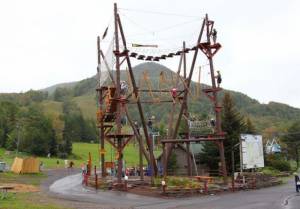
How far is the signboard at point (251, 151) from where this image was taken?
4022cm

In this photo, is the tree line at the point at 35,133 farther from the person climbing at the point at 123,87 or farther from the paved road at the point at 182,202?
the paved road at the point at 182,202

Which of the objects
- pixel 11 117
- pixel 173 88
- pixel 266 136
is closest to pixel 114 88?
pixel 173 88

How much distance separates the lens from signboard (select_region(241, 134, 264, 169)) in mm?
40219

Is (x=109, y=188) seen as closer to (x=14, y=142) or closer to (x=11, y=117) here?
(x=14, y=142)

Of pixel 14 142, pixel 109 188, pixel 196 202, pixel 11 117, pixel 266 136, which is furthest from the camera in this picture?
pixel 11 117

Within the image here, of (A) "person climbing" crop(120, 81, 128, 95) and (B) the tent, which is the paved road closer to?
(A) "person climbing" crop(120, 81, 128, 95)

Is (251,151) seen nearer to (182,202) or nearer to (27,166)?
(182,202)

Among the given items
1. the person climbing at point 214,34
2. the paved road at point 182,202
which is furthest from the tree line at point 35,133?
the paved road at point 182,202

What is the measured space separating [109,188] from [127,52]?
10140 mm

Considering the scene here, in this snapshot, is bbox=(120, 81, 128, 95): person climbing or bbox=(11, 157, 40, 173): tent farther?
bbox=(11, 157, 40, 173): tent

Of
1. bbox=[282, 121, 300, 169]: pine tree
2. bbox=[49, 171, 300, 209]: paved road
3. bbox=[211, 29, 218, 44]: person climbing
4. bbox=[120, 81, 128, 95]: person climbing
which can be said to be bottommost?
bbox=[49, 171, 300, 209]: paved road

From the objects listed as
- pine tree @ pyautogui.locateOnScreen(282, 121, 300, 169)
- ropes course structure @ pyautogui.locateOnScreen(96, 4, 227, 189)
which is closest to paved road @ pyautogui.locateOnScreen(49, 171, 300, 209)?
ropes course structure @ pyautogui.locateOnScreen(96, 4, 227, 189)

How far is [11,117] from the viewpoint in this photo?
438ft

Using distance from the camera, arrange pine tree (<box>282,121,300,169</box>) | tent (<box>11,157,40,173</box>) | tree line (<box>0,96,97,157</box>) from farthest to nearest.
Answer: tree line (<box>0,96,97,157</box>)
pine tree (<box>282,121,300,169</box>)
tent (<box>11,157,40,173</box>)
